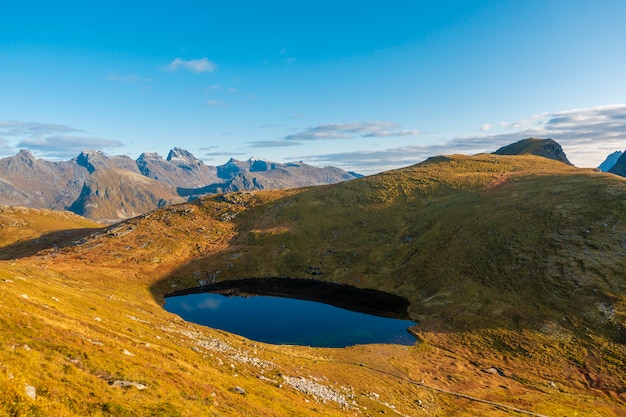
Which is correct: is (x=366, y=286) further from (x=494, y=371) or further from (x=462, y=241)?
(x=494, y=371)

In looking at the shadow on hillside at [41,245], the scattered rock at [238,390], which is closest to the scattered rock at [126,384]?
the scattered rock at [238,390]

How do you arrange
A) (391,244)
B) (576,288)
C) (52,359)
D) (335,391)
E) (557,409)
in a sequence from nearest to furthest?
(52,359) < (335,391) < (557,409) < (576,288) < (391,244)

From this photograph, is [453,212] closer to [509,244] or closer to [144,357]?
[509,244]

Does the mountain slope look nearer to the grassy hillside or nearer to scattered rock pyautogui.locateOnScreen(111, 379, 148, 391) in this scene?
the grassy hillside

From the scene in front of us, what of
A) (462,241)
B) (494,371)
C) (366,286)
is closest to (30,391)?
(494,371)

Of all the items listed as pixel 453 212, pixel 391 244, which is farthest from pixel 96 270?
pixel 453 212

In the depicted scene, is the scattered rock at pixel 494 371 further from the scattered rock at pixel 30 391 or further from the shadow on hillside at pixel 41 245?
the shadow on hillside at pixel 41 245

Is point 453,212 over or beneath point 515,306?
over
